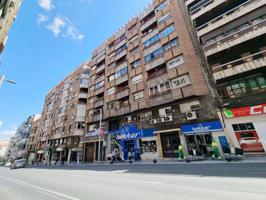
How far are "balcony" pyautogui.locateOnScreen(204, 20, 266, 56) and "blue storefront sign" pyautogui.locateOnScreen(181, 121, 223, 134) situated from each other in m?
8.47

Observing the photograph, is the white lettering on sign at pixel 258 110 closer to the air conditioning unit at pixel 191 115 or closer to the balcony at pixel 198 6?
the air conditioning unit at pixel 191 115

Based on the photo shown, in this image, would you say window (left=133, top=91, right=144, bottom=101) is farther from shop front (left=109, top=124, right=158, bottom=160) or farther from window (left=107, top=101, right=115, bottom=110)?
window (left=107, top=101, right=115, bottom=110)

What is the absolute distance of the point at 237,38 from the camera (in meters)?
17.0

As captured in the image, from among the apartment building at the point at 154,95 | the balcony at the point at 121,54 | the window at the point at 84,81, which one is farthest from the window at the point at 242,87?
the window at the point at 84,81

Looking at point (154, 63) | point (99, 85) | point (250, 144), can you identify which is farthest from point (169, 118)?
point (99, 85)

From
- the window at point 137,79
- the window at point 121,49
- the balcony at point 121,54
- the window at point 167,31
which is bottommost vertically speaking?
the window at point 137,79

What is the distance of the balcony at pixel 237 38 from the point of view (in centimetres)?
1562

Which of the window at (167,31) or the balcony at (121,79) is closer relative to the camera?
the window at (167,31)

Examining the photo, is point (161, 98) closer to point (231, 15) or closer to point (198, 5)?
point (231, 15)

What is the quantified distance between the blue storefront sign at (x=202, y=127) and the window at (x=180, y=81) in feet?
17.9

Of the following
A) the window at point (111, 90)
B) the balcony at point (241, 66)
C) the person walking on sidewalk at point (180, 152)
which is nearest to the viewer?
the balcony at point (241, 66)

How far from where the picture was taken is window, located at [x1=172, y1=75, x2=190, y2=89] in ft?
67.1

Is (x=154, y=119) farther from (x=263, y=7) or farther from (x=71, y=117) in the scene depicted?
(x=71, y=117)

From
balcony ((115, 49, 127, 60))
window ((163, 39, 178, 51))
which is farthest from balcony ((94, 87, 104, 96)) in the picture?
window ((163, 39, 178, 51))
